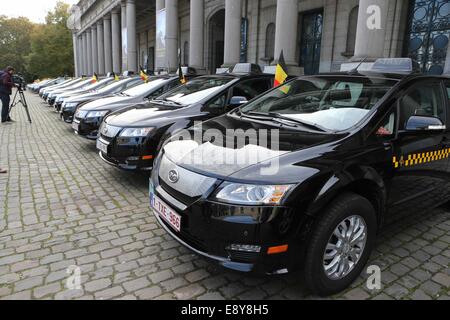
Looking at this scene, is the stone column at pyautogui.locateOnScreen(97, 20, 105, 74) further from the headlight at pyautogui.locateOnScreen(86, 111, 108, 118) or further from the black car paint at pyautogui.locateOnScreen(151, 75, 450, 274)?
the black car paint at pyautogui.locateOnScreen(151, 75, 450, 274)

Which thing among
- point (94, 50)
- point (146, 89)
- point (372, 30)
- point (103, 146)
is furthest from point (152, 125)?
point (94, 50)

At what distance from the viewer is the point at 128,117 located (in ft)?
17.7

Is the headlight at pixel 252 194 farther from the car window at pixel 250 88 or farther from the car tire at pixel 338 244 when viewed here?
the car window at pixel 250 88

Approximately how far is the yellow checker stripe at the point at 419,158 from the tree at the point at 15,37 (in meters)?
98.2

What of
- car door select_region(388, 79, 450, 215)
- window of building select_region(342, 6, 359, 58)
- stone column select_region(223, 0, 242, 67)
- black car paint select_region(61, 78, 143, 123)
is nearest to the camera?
car door select_region(388, 79, 450, 215)

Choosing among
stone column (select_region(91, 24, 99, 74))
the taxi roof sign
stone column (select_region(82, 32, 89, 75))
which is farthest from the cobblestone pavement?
stone column (select_region(82, 32, 89, 75))

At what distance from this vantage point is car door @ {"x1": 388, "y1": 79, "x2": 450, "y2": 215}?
308cm

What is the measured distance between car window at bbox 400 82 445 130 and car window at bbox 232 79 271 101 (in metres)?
2.92

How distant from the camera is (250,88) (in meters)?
5.98

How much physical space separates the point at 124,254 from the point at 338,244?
196 cm

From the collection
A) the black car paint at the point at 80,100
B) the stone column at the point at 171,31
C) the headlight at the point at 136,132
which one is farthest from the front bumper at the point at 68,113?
the stone column at the point at 171,31

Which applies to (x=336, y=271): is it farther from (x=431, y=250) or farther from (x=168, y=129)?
(x=168, y=129)

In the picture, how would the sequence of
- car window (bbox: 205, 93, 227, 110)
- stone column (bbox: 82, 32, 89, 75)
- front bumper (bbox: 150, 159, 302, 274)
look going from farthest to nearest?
1. stone column (bbox: 82, 32, 89, 75)
2. car window (bbox: 205, 93, 227, 110)
3. front bumper (bbox: 150, 159, 302, 274)

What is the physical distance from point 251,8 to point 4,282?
1755 centimetres
